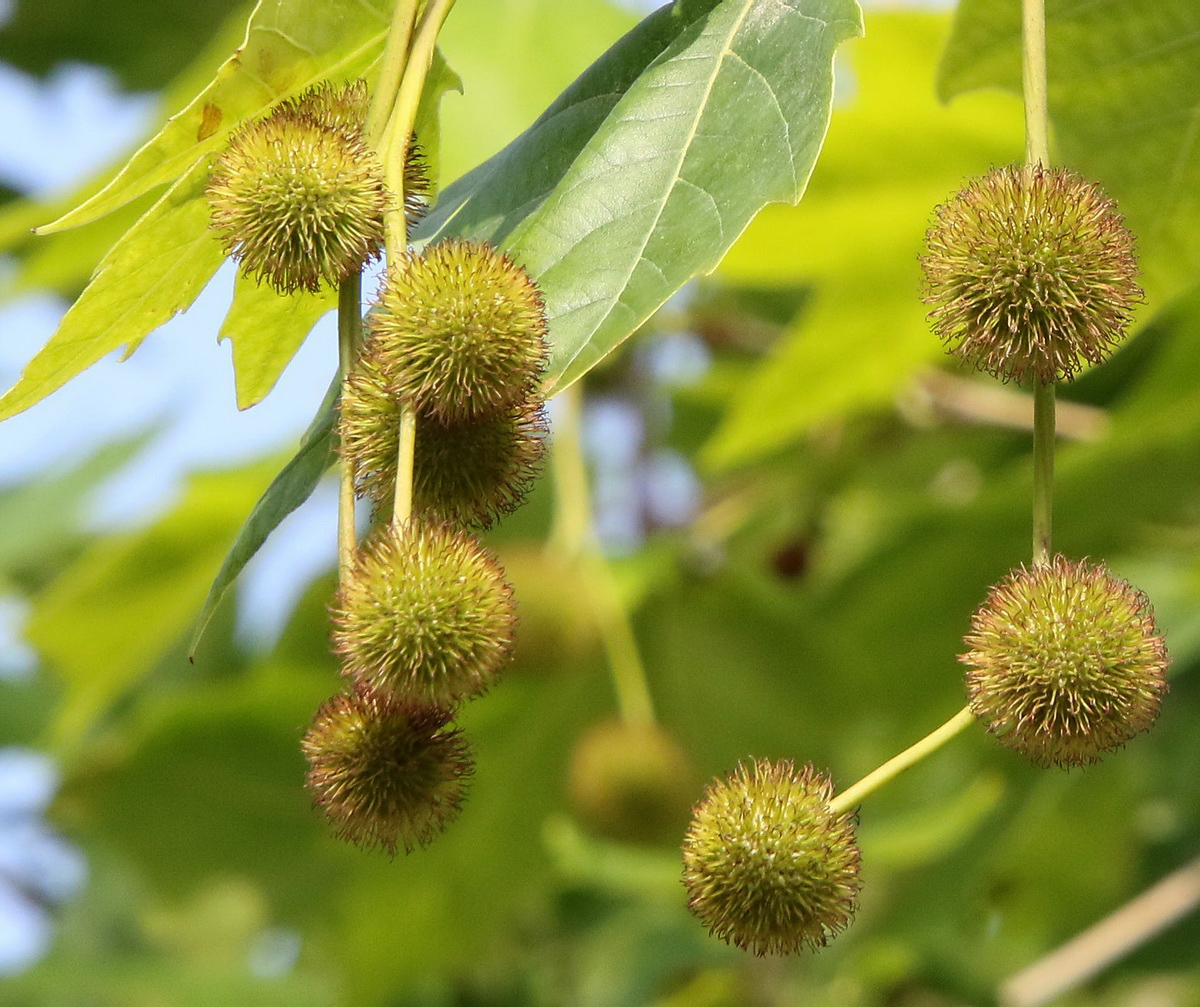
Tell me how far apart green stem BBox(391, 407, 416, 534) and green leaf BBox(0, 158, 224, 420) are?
326 mm

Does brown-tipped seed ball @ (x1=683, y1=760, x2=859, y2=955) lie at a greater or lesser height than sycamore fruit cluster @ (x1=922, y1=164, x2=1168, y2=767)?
lesser

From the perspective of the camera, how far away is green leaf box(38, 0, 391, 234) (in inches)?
51.8

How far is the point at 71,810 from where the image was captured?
12.7ft

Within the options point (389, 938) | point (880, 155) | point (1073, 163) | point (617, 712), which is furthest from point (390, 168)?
point (389, 938)

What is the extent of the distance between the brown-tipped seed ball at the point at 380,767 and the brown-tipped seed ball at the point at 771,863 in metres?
0.20

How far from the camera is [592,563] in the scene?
3271mm

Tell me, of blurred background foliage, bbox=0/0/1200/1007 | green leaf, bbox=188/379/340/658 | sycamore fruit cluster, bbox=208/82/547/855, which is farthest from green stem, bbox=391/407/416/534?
blurred background foliage, bbox=0/0/1200/1007

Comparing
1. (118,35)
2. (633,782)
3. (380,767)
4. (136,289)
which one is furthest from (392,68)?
(118,35)

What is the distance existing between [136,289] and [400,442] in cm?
34

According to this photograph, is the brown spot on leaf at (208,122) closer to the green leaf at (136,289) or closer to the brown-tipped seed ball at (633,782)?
the green leaf at (136,289)

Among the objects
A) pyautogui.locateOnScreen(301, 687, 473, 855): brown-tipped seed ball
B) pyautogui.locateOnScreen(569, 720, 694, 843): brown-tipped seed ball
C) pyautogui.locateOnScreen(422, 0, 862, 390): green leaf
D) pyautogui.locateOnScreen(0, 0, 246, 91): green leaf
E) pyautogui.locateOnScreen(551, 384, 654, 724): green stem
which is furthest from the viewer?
pyautogui.locateOnScreen(0, 0, 246, 91): green leaf

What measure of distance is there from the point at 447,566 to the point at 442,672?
0.25 feet

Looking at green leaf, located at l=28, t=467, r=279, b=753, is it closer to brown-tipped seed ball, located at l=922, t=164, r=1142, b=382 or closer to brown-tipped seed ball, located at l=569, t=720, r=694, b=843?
brown-tipped seed ball, located at l=569, t=720, r=694, b=843

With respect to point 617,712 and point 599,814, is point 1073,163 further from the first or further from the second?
point 617,712
